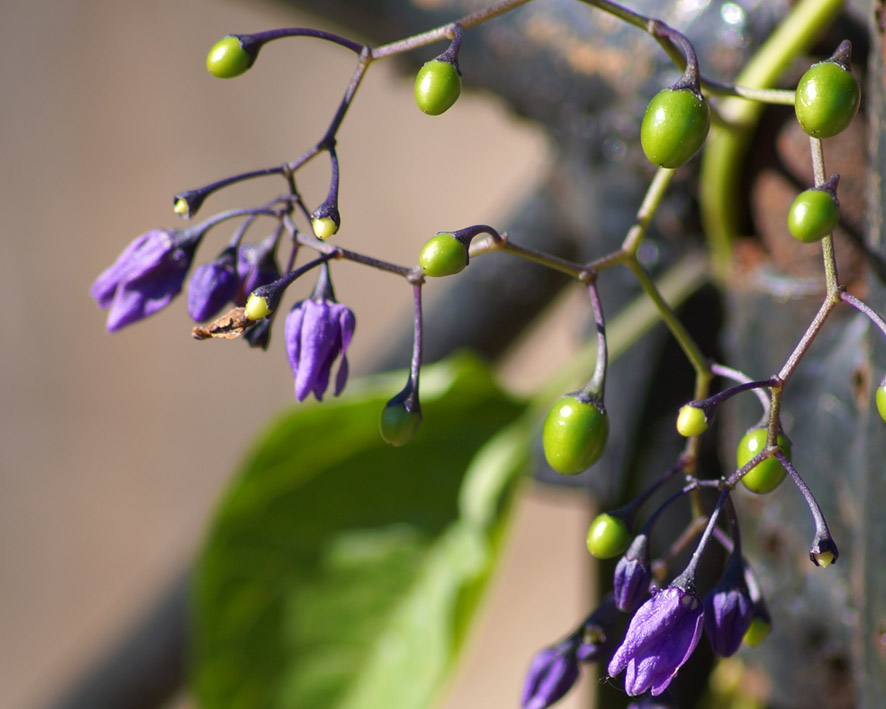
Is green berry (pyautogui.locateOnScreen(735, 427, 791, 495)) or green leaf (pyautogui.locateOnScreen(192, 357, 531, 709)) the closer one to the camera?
green berry (pyautogui.locateOnScreen(735, 427, 791, 495))

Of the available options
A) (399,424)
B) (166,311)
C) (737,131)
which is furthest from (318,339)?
(166,311)

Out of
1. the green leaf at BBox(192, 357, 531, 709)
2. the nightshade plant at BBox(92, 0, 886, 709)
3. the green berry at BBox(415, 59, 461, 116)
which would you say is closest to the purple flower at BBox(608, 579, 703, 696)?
the nightshade plant at BBox(92, 0, 886, 709)

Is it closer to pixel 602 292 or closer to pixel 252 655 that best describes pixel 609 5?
pixel 602 292

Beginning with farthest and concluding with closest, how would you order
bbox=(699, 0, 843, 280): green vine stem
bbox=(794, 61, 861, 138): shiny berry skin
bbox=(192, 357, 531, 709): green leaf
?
bbox=(192, 357, 531, 709): green leaf → bbox=(699, 0, 843, 280): green vine stem → bbox=(794, 61, 861, 138): shiny berry skin

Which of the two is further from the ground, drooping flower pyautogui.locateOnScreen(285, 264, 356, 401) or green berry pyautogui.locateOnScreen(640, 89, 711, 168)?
green berry pyautogui.locateOnScreen(640, 89, 711, 168)

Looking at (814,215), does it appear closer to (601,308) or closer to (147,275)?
(601,308)

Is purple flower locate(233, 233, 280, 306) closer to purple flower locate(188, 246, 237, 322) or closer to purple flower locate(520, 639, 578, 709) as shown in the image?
purple flower locate(188, 246, 237, 322)

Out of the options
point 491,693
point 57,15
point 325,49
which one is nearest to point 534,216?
point 325,49
